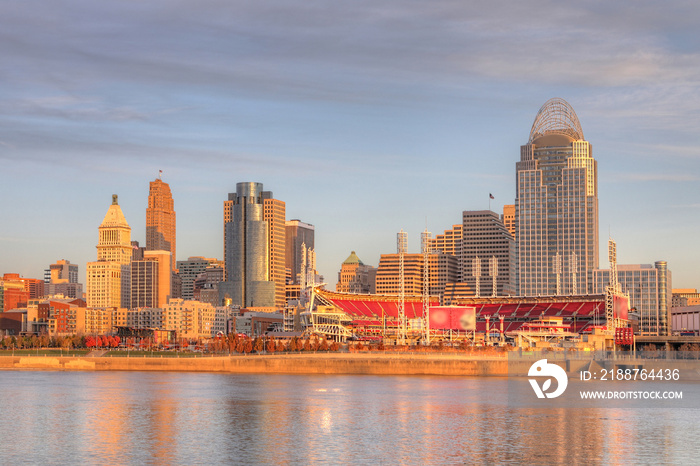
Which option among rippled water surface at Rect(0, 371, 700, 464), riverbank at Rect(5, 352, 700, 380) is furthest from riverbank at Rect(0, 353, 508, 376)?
rippled water surface at Rect(0, 371, 700, 464)

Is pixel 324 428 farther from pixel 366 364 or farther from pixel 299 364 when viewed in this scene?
pixel 299 364

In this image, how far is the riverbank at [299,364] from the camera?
161 metres

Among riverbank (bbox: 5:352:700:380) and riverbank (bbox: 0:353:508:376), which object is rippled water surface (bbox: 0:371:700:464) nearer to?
riverbank (bbox: 5:352:700:380)

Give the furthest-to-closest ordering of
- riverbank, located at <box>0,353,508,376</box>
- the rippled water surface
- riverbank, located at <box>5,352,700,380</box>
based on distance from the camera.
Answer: riverbank, located at <box>0,353,508,376</box>, riverbank, located at <box>5,352,700,380</box>, the rippled water surface

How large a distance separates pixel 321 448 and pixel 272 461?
673 cm

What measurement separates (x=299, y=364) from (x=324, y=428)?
8904 centimetres

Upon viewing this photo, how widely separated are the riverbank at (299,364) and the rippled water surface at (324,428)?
3460cm

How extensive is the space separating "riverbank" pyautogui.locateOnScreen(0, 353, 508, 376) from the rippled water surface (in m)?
34.6

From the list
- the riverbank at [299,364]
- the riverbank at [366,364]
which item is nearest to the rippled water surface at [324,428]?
the riverbank at [366,364]

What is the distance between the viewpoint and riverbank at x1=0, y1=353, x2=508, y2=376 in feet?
527

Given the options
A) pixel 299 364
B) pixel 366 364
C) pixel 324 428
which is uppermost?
pixel 366 364

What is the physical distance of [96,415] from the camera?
92.0 meters

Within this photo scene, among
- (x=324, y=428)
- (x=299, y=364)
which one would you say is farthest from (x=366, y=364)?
(x=324, y=428)

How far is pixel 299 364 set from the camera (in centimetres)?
17138
